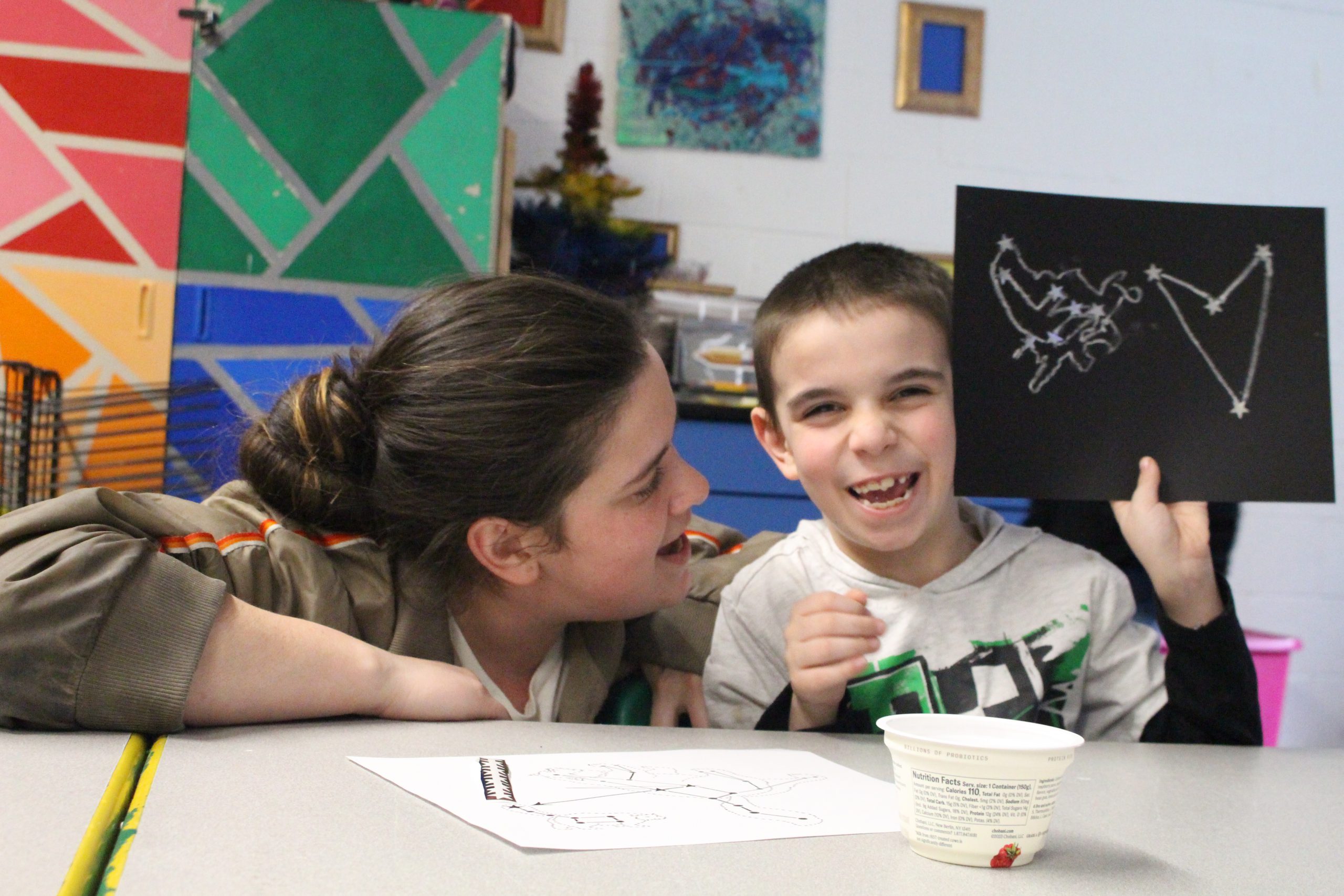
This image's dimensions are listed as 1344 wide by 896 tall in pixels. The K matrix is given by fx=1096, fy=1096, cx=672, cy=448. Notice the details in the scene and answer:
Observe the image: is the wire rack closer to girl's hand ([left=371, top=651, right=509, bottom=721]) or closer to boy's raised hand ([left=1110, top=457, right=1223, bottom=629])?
girl's hand ([left=371, top=651, right=509, bottom=721])

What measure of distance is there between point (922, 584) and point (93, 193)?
1750 millimetres

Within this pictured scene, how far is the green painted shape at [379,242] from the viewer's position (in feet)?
7.06

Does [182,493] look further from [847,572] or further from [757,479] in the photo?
[847,572]

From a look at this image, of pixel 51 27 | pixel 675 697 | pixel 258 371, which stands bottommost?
pixel 675 697

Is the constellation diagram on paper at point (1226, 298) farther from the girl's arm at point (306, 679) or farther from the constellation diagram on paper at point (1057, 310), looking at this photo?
the girl's arm at point (306, 679)

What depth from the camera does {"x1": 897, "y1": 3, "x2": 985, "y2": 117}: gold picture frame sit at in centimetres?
281

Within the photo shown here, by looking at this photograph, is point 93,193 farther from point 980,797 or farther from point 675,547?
point 980,797

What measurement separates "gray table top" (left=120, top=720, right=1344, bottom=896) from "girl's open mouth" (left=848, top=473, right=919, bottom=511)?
40 cm

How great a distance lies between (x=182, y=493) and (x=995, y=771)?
6.56 feet

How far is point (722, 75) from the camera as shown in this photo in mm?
2750

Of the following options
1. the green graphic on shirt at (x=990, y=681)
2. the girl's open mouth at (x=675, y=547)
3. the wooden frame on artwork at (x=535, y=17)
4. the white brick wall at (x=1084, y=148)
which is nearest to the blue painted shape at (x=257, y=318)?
the white brick wall at (x=1084, y=148)

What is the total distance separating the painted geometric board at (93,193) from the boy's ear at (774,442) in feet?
4.48

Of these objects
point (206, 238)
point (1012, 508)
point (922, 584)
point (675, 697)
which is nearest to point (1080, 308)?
point (922, 584)

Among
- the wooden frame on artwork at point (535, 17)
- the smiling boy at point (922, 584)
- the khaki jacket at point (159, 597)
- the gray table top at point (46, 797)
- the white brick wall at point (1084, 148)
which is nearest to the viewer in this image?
the gray table top at point (46, 797)
